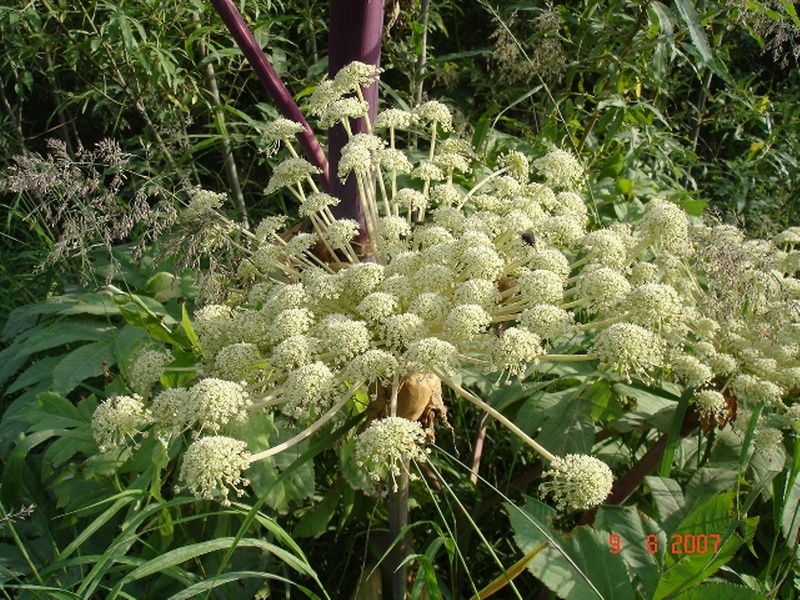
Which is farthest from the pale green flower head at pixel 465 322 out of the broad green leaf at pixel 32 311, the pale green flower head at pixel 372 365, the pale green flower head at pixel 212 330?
the broad green leaf at pixel 32 311

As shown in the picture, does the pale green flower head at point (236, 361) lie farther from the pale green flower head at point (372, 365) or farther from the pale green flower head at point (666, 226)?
the pale green flower head at point (666, 226)

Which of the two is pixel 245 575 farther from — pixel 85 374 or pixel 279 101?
pixel 279 101

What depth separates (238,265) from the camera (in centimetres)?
201

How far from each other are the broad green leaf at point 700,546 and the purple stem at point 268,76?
4.10ft

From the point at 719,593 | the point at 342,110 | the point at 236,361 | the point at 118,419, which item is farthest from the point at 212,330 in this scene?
the point at 719,593

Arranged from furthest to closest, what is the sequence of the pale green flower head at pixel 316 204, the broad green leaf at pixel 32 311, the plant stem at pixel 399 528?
the broad green leaf at pixel 32 311 < the pale green flower head at pixel 316 204 < the plant stem at pixel 399 528

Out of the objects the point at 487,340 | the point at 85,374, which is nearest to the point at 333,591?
the point at 85,374

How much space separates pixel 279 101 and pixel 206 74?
1.70 metres

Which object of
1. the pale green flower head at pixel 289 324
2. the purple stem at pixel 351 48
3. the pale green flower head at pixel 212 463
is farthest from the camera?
the purple stem at pixel 351 48

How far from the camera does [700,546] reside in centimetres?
159

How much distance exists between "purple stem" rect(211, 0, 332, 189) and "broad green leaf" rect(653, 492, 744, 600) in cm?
125

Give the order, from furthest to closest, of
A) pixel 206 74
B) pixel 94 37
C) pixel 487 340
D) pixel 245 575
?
pixel 206 74
pixel 94 37
pixel 245 575
pixel 487 340

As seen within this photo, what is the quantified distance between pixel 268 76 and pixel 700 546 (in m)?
1.60

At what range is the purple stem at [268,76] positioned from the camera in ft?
7.35
